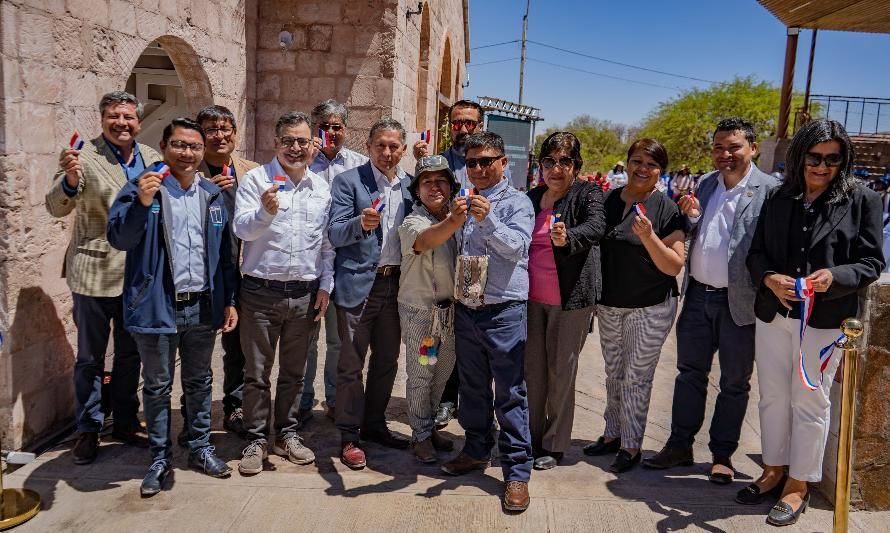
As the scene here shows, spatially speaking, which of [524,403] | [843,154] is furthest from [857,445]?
[524,403]

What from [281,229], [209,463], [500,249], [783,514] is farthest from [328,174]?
[783,514]

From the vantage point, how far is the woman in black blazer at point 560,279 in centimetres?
376

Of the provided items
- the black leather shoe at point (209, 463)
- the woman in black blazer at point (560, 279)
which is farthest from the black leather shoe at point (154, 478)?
the woman in black blazer at point (560, 279)

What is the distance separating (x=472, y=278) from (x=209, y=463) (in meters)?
1.83

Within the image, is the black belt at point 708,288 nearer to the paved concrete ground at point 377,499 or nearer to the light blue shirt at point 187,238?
the paved concrete ground at point 377,499

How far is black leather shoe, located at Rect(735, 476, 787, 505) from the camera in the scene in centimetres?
359

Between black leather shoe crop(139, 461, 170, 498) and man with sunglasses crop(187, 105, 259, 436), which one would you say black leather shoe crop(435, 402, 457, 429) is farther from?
black leather shoe crop(139, 461, 170, 498)

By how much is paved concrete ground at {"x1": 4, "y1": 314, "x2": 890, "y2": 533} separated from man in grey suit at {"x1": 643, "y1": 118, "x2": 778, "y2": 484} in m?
0.35

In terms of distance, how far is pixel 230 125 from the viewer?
14.3ft

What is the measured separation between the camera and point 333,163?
16.0 feet

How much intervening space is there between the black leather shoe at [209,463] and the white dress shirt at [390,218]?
1.46m

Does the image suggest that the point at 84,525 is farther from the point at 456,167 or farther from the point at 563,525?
the point at 456,167

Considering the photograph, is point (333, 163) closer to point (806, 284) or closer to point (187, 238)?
point (187, 238)

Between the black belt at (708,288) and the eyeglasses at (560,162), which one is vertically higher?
the eyeglasses at (560,162)
